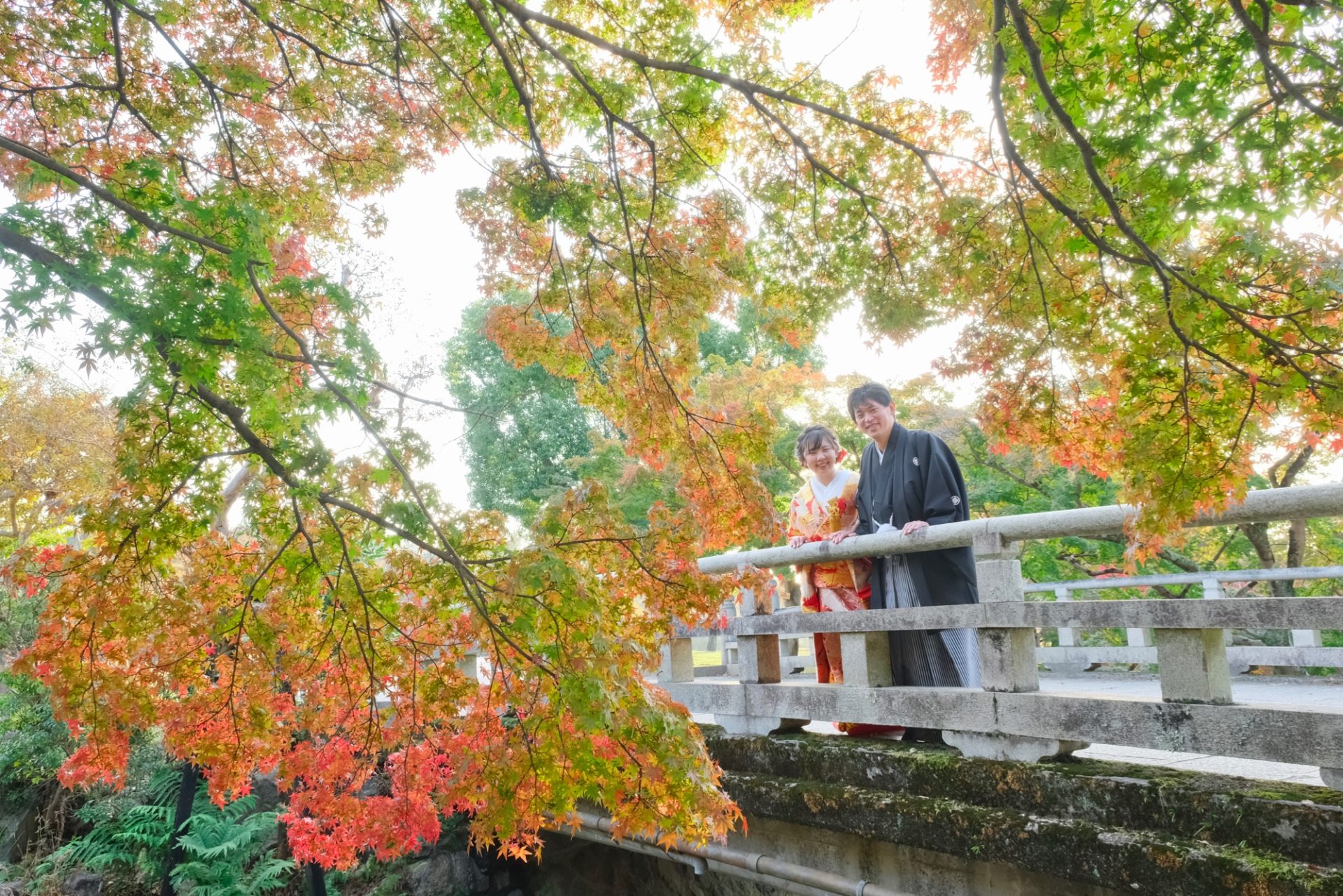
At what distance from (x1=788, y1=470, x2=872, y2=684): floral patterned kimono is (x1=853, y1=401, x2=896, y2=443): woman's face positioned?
0.42 m

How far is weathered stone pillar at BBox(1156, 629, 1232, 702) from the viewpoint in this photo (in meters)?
2.96

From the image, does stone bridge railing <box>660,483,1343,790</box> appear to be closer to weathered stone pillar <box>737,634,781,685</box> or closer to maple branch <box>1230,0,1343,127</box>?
weathered stone pillar <box>737,634,781,685</box>

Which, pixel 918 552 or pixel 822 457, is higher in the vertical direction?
pixel 822 457

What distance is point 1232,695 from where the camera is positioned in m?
4.25

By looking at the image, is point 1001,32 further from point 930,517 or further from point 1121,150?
point 930,517

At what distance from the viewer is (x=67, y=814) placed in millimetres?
9109

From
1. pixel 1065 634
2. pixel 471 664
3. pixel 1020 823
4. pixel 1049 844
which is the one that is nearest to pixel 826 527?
pixel 1020 823

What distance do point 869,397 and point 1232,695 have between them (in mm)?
2453

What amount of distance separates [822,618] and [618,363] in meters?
1.77

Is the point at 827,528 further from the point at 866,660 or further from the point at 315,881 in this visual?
the point at 315,881

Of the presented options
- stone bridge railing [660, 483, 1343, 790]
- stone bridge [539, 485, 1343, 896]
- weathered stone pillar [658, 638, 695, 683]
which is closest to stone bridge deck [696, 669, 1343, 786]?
stone bridge [539, 485, 1343, 896]

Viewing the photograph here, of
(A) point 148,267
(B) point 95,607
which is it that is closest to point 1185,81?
(A) point 148,267

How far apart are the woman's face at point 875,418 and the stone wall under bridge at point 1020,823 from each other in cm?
161

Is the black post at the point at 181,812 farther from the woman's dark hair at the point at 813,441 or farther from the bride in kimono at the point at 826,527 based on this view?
the woman's dark hair at the point at 813,441
